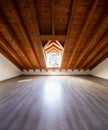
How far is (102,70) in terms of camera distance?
7.96m

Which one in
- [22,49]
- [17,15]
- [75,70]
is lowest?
[75,70]

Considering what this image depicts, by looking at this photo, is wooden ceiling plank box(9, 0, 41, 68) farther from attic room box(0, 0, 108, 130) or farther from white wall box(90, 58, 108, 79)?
white wall box(90, 58, 108, 79)

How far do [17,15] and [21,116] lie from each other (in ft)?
9.31

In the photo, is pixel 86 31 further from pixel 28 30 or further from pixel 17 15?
pixel 17 15

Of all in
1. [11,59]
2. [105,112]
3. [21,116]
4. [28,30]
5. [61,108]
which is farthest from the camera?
[11,59]

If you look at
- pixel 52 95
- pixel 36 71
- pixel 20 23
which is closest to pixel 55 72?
pixel 36 71

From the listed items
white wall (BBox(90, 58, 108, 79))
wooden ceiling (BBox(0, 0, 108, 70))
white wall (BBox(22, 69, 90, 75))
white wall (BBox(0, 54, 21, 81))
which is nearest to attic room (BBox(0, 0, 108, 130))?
wooden ceiling (BBox(0, 0, 108, 70))

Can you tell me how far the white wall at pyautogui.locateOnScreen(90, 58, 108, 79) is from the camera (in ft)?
24.5

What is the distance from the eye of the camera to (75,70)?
32.2 feet

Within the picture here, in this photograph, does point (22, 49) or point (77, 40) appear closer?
point (77, 40)

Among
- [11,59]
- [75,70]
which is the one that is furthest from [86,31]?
[75,70]

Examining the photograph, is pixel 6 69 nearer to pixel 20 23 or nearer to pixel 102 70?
pixel 20 23

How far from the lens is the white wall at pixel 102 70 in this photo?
7482 mm

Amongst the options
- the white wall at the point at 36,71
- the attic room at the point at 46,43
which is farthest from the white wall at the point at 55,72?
the attic room at the point at 46,43
